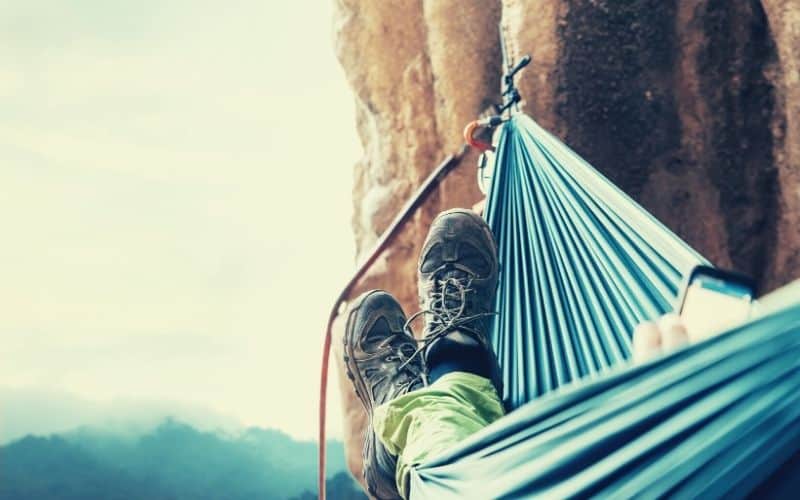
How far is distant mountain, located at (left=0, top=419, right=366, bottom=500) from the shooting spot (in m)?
3.84

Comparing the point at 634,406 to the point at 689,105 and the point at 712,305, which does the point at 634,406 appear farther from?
the point at 689,105

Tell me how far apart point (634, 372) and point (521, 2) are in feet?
4.15

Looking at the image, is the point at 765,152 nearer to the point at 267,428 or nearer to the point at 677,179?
the point at 677,179

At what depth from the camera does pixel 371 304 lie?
1301mm

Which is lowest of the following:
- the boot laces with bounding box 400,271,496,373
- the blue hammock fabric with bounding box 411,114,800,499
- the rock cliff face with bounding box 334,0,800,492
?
the blue hammock fabric with bounding box 411,114,800,499

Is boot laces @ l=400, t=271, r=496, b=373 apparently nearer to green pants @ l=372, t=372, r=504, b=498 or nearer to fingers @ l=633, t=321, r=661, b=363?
green pants @ l=372, t=372, r=504, b=498

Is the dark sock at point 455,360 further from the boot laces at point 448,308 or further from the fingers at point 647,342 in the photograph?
the fingers at point 647,342

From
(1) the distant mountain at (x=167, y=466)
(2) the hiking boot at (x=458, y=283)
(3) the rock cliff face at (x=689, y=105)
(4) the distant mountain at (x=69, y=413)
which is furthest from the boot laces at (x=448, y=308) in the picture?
(4) the distant mountain at (x=69, y=413)

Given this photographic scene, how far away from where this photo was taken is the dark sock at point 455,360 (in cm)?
110

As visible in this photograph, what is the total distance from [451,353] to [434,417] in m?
0.20

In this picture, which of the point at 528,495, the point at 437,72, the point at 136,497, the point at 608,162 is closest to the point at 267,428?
the point at 136,497

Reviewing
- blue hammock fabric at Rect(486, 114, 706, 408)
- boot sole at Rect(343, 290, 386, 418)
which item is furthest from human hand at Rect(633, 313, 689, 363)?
boot sole at Rect(343, 290, 386, 418)

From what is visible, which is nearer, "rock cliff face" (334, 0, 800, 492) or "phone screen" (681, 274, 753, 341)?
"phone screen" (681, 274, 753, 341)

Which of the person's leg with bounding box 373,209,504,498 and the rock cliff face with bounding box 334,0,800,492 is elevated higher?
the rock cliff face with bounding box 334,0,800,492
